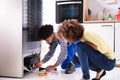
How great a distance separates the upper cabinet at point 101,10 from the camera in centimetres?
333

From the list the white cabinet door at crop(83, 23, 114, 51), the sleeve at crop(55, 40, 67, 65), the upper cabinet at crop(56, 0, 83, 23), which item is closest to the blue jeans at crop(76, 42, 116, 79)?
the sleeve at crop(55, 40, 67, 65)

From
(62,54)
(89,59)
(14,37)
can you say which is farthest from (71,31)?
(14,37)

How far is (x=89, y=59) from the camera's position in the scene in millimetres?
1595

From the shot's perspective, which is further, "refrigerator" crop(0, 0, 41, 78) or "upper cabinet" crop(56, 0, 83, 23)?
"upper cabinet" crop(56, 0, 83, 23)

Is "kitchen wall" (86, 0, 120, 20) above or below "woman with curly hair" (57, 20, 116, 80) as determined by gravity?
above

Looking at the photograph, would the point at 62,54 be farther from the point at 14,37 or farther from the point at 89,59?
the point at 14,37

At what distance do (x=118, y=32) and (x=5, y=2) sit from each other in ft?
5.65

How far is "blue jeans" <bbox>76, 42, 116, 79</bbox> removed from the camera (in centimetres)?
151

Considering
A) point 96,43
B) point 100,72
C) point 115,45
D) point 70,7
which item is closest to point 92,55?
point 96,43

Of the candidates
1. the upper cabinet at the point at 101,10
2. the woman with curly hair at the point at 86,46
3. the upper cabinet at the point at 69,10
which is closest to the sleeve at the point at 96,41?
the woman with curly hair at the point at 86,46

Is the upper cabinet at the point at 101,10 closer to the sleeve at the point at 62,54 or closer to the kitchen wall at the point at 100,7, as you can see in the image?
the kitchen wall at the point at 100,7

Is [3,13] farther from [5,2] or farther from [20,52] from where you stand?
[20,52]

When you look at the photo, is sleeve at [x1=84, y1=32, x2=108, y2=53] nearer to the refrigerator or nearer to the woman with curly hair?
the woman with curly hair

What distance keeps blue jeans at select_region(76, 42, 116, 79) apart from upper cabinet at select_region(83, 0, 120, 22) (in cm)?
176
